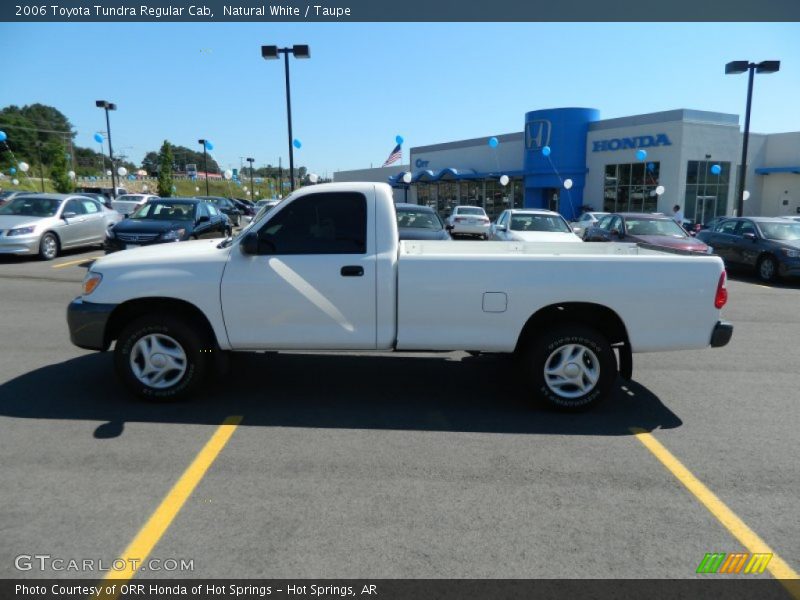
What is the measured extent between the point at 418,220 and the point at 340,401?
7.69 metres

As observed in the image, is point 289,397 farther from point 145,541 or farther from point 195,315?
point 145,541

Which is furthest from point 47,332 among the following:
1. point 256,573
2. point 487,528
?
point 487,528

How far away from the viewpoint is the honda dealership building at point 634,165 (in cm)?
3250

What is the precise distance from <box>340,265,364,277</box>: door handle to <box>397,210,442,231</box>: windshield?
23.9ft

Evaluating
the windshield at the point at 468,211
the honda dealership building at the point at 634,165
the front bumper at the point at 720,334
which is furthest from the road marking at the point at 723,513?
the honda dealership building at the point at 634,165

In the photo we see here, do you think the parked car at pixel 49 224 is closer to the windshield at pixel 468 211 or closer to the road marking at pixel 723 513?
the windshield at pixel 468 211

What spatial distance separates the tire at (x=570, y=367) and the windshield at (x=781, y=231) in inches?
480

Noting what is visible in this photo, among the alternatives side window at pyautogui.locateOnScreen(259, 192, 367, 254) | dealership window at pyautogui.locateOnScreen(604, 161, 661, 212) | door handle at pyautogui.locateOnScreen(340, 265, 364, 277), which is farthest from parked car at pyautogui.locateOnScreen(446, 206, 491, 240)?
door handle at pyautogui.locateOnScreen(340, 265, 364, 277)

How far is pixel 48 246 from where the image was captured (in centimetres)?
1459

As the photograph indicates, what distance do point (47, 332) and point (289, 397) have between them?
4331 mm

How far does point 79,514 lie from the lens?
3.30 meters

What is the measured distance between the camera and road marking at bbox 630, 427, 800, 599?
114 inches

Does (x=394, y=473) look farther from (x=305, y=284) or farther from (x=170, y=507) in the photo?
(x=305, y=284)

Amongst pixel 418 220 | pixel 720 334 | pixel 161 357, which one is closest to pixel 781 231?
pixel 418 220
